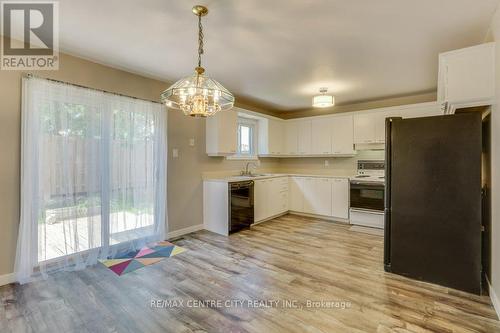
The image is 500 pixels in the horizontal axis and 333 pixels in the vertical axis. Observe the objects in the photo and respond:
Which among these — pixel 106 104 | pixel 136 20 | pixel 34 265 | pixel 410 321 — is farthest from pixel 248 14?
pixel 34 265

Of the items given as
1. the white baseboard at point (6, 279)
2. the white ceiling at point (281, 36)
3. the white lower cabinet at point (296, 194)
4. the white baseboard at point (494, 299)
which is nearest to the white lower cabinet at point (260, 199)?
the white lower cabinet at point (296, 194)

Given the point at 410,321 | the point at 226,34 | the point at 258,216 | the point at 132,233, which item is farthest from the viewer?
the point at 258,216

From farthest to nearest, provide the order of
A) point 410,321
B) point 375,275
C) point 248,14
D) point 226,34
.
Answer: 1. point 375,275
2. point 226,34
3. point 248,14
4. point 410,321

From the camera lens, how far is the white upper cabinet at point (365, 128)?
15.5 feet

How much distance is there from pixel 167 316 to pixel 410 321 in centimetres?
191

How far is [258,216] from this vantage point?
4.64m

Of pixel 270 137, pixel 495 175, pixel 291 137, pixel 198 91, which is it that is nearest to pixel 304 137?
pixel 291 137

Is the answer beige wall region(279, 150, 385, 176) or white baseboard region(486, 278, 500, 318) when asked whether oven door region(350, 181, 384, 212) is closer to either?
beige wall region(279, 150, 385, 176)

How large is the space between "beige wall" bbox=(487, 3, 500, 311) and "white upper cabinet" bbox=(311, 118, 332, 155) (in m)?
3.12

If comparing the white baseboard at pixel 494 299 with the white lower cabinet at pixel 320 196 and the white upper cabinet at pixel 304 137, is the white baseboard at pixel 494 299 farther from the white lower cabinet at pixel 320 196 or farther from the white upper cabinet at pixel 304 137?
the white upper cabinet at pixel 304 137

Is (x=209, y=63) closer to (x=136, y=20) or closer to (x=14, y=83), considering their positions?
(x=136, y=20)

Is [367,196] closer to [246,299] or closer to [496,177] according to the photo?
[496,177]

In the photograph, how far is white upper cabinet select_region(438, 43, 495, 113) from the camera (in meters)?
2.12

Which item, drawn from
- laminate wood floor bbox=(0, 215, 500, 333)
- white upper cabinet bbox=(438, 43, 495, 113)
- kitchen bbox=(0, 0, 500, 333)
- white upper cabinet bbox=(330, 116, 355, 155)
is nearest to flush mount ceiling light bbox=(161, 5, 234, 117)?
kitchen bbox=(0, 0, 500, 333)
